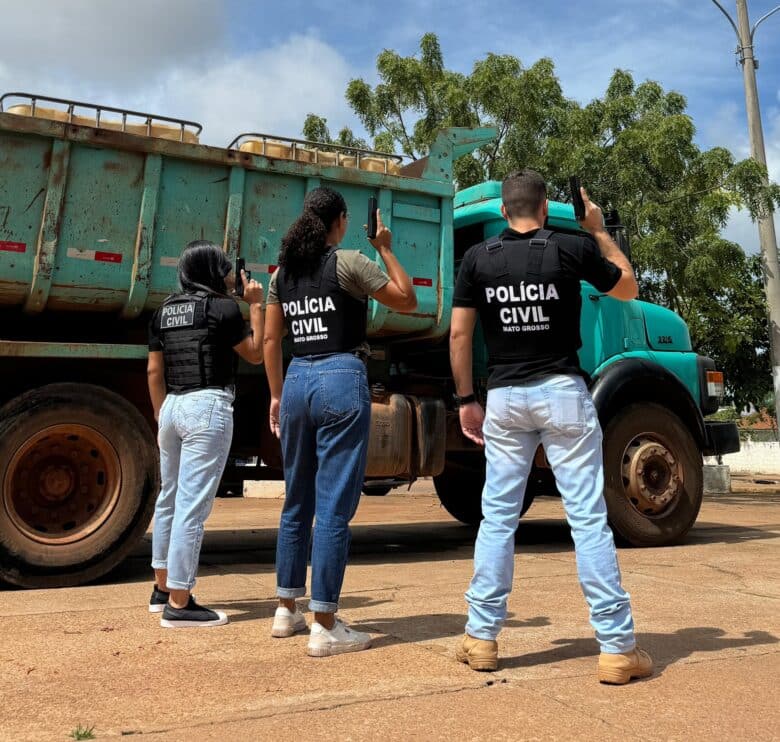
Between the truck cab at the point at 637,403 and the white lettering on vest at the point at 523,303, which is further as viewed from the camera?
the truck cab at the point at 637,403

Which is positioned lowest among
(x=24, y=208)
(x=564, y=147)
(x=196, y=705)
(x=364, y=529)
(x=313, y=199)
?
(x=196, y=705)

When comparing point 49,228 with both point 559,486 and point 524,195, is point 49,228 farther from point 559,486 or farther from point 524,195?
point 559,486

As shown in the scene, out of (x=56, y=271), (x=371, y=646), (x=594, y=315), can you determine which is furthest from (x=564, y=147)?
(x=371, y=646)

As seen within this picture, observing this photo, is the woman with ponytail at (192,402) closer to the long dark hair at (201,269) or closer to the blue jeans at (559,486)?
the long dark hair at (201,269)

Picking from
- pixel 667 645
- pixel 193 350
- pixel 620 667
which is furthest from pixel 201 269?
pixel 667 645

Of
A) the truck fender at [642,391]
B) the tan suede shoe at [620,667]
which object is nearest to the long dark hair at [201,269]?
the tan suede shoe at [620,667]

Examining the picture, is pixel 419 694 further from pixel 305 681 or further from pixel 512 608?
pixel 512 608

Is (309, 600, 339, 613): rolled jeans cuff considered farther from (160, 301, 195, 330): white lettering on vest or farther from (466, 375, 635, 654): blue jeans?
(160, 301, 195, 330): white lettering on vest

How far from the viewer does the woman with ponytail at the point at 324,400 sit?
347cm

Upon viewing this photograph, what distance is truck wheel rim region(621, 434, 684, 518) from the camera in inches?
277

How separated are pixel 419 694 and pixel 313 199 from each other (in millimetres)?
1984

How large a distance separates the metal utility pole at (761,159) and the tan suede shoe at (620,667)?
41.3 ft

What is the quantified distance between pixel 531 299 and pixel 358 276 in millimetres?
699

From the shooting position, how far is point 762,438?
27.3 meters
